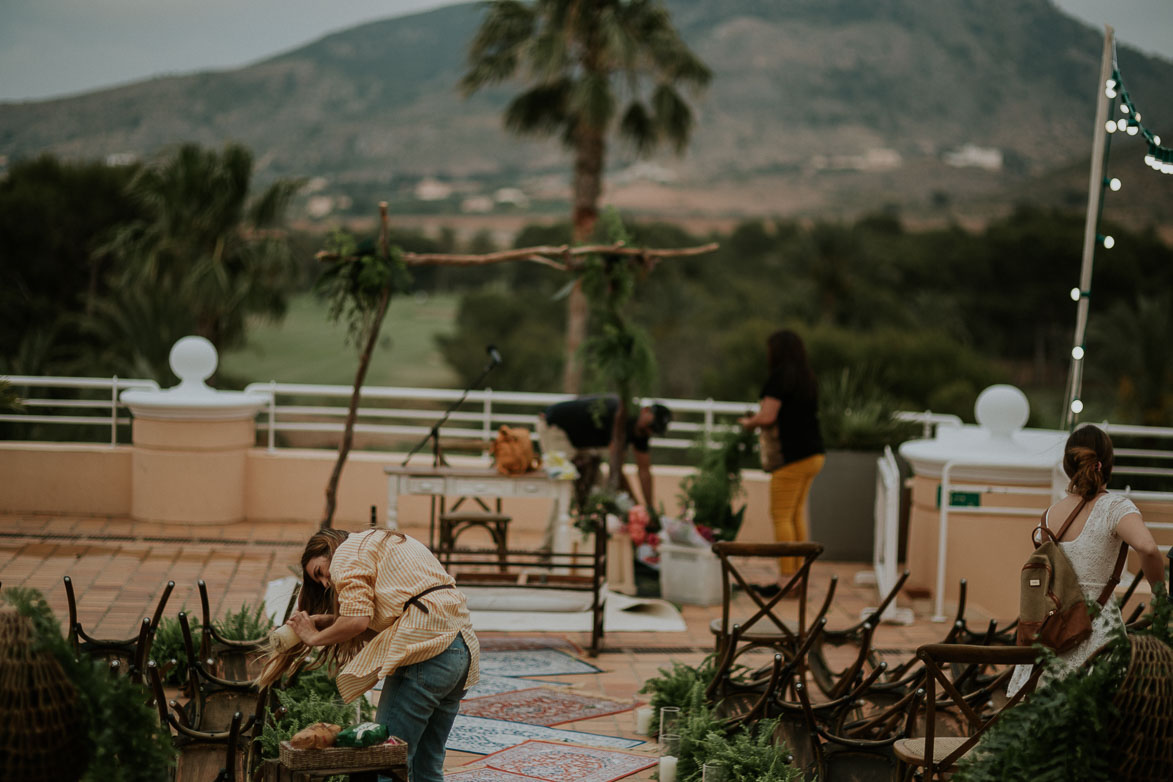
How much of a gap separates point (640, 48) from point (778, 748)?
13.6 meters

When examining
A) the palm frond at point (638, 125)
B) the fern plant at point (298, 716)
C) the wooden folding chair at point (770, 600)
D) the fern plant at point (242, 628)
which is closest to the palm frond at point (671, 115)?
the palm frond at point (638, 125)

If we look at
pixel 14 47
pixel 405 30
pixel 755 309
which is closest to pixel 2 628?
pixel 755 309

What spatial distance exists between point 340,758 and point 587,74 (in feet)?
48.2

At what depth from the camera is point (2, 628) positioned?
2.58 meters

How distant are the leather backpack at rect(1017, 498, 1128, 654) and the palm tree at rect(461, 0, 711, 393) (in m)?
12.0

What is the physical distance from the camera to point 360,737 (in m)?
3.25

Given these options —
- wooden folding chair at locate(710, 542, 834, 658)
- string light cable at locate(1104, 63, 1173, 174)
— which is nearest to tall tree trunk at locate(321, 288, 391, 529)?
wooden folding chair at locate(710, 542, 834, 658)

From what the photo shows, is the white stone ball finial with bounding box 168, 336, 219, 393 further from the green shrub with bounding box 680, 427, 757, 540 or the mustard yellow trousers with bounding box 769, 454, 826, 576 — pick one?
the mustard yellow trousers with bounding box 769, 454, 826, 576

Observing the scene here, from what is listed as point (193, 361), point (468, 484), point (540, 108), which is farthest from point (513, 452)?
point (540, 108)

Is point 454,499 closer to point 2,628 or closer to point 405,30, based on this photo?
point 2,628

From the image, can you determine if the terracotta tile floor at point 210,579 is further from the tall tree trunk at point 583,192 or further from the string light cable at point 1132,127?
the tall tree trunk at point 583,192

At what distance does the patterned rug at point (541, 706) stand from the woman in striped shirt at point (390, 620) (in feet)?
5.49

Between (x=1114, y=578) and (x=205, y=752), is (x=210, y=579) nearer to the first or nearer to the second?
(x=205, y=752)

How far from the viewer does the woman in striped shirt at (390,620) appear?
340 centimetres
